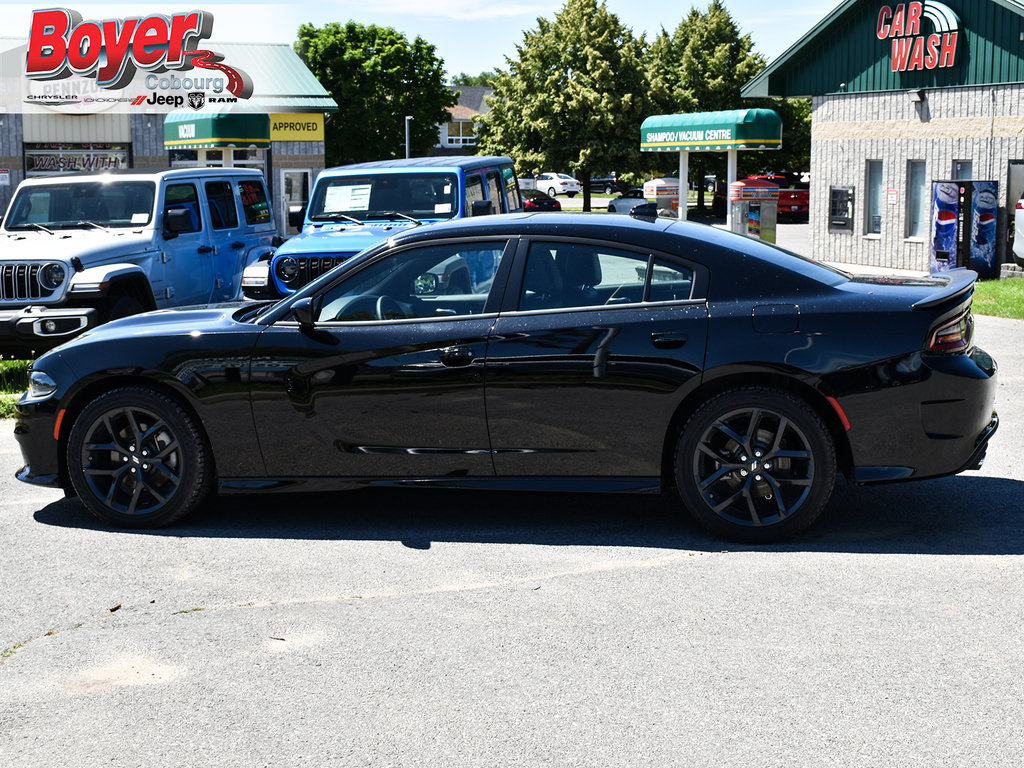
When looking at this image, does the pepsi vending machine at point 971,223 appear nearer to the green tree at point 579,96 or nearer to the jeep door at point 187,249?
the jeep door at point 187,249

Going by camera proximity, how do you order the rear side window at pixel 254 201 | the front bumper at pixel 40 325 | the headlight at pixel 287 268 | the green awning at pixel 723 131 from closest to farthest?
the front bumper at pixel 40 325
the headlight at pixel 287 268
the rear side window at pixel 254 201
the green awning at pixel 723 131

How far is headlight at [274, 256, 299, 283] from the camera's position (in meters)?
12.0

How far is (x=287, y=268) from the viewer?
12078 mm

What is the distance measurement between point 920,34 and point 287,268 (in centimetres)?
1661

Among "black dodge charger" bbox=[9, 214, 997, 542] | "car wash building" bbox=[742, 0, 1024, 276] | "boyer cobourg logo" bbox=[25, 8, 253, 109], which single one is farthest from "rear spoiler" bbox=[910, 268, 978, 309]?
"boyer cobourg logo" bbox=[25, 8, 253, 109]

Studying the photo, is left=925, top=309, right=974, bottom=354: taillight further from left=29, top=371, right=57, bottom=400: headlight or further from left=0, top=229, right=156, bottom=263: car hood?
left=0, top=229, right=156, bottom=263: car hood

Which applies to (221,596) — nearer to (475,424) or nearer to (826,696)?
(475,424)

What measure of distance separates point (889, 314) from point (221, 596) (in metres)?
3.24

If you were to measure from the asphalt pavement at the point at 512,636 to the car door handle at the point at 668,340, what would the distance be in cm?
95

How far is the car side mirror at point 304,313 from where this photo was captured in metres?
6.19

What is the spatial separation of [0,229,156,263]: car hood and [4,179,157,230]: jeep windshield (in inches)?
6.2

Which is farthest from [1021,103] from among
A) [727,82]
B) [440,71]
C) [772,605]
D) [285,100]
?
[440,71]

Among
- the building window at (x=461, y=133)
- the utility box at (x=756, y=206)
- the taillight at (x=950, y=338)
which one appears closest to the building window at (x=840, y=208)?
the utility box at (x=756, y=206)

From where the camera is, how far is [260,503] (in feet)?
23.1
